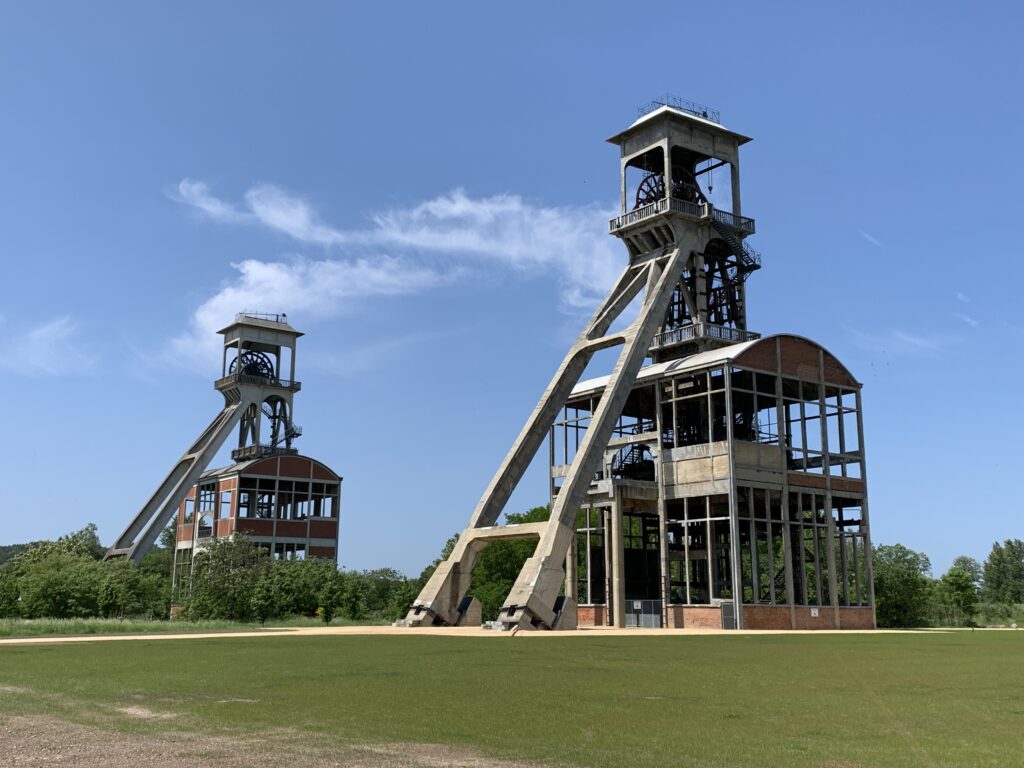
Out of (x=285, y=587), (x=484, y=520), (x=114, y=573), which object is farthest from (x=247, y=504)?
(x=484, y=520)

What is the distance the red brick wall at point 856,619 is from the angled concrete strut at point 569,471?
1398 cm

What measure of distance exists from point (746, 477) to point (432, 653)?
81.5ft

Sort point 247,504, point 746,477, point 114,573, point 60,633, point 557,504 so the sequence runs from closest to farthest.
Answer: point 60,633 < point 557,504 < point 746,477 < point 114,573 < point 247,504

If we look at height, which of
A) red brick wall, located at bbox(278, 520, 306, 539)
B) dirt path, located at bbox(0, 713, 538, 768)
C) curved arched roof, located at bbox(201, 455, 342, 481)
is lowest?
dirt path, located at bbox(0, 713, 538, 768)

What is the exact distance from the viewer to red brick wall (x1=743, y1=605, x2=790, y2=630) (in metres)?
41.3

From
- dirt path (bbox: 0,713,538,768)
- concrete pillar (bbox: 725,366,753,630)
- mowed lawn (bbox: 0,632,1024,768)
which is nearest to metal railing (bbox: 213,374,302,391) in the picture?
concrete pillar (bbox: 725,366,753,630)

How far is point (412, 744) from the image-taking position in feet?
29.5

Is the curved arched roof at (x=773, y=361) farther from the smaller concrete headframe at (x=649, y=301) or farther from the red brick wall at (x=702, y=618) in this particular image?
the red brick wall at (x=702, y=618)

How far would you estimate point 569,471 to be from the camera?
40.5 metres

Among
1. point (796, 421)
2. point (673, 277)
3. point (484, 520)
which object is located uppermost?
point (673, 277)

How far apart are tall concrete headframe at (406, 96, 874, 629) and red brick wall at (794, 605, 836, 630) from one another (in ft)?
0.25

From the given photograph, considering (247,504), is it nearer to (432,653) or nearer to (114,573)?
(114,573)

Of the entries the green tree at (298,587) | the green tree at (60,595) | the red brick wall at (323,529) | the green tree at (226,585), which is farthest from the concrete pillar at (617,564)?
the red brick wall at (323,529)

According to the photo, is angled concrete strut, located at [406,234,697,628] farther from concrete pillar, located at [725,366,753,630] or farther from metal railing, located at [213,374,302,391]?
metal railing, located at [213,374,302,391]
